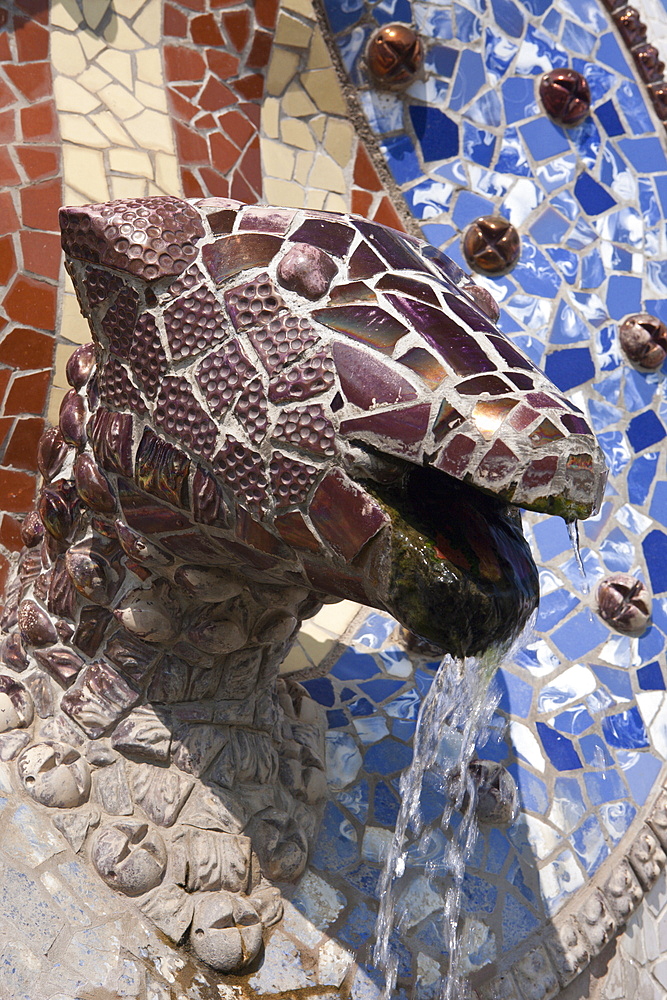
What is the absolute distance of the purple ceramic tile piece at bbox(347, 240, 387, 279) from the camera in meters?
1.65

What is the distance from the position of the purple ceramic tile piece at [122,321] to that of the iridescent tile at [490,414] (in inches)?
21.5

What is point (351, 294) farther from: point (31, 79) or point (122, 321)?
point (31, 79)

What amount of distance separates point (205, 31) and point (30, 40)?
0.41 m

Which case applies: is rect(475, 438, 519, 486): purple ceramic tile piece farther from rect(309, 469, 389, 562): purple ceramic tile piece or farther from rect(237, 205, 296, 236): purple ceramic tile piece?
rect(237, 205, 296, 236): purple ceramic tile piece

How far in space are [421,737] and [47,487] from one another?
87 centimetres

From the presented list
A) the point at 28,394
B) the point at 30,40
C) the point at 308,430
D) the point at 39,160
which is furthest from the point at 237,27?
the point at 308,430

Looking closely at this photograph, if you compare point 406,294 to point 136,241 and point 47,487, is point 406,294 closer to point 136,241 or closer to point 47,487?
point 136,241

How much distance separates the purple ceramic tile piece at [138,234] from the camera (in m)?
1.68

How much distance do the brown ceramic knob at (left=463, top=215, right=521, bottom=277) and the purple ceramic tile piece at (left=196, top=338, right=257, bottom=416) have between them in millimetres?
1304

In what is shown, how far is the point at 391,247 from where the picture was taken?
1.71 m

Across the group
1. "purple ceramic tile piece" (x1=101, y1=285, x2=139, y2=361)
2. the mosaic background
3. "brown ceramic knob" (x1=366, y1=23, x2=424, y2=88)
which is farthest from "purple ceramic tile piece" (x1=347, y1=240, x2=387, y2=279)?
"brown ceramic knob" (x1=366, y1=23, x2=424, y2=88)

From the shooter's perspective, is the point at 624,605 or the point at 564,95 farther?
the point at 564,95

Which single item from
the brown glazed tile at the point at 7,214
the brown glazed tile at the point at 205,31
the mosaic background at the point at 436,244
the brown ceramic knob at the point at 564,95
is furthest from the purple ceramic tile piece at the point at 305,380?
the brown ceramic knob at the point at 564,95

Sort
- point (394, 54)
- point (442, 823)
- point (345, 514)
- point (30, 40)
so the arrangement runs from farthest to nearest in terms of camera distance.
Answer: point (394, 54), point (30, 40), point (442, 823), point (345, 514)
